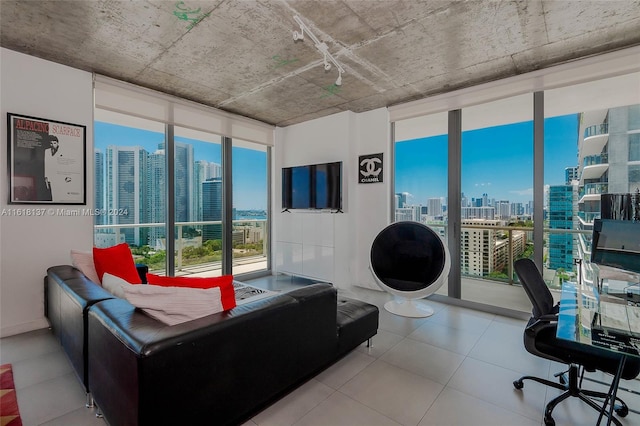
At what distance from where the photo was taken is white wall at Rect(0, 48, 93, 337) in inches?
109

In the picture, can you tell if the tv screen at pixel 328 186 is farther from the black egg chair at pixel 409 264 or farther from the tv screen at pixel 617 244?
the tv screen at pixel 617 244

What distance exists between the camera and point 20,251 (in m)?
2.85

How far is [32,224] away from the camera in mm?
2908

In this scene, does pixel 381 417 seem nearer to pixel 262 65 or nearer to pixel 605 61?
pixel 262 65

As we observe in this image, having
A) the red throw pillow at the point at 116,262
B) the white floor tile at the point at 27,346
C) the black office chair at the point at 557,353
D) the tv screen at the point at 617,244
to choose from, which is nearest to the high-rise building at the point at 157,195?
the red throw pillow at the point at 116,262

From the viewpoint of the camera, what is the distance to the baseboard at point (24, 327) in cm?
280

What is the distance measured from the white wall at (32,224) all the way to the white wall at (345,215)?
2.92 meters

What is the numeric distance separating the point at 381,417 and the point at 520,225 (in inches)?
114

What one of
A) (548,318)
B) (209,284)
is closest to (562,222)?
(548,318)

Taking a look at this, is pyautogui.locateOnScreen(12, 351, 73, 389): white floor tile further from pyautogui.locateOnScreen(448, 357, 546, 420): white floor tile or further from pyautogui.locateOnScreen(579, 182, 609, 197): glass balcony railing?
pyautogui.locateOnScreen(579, 182, 609, 197): glass balcony railing

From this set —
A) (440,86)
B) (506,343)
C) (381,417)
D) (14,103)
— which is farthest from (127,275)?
(440,86)

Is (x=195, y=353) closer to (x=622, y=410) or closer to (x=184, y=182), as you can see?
(x=622, y=410)

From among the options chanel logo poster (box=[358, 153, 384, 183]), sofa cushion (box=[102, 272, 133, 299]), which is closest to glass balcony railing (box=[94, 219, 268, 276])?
sofa cushion (box=[102, 272, 133, 299])

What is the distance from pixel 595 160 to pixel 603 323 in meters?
2.26
